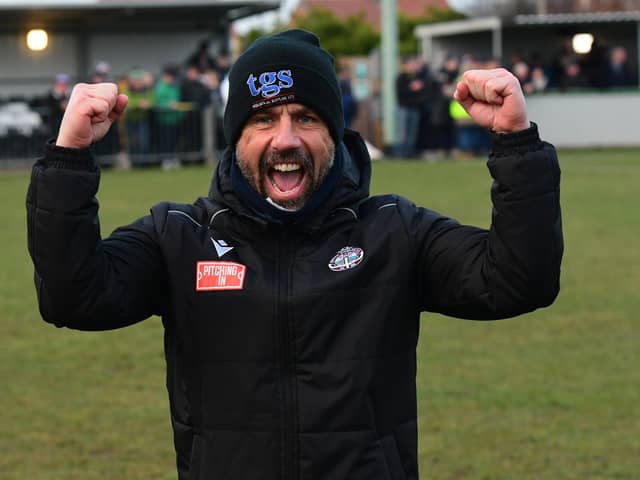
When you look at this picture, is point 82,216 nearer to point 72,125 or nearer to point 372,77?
point 72,125

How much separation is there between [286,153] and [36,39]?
29.2 metres

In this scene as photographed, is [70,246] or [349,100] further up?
[70,246]

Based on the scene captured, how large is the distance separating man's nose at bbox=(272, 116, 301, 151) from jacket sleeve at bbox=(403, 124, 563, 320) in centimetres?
36

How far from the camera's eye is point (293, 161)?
11.3 ft

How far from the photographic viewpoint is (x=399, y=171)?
2450 cm

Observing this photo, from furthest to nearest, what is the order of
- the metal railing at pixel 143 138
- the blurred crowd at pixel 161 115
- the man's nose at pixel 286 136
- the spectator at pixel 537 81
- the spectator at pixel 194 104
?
the spectator at pixel 537 81, the spectator at pixel 194 104, the metal railing at pixel 143 138, the blurred crowd at pixel 161 115, the man's nose at pixel 286 136

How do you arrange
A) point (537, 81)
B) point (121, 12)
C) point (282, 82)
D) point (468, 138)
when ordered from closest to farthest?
point (282, 82), point (468, 138), point (121, 12), point (537, 81)

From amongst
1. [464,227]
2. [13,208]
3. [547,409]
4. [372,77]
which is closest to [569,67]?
[372,77]

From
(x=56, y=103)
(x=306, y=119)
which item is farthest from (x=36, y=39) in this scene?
(x=306, y=119)

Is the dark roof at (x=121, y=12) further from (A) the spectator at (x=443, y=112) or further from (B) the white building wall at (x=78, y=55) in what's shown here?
(A) the spectator at (x=443, y=112)

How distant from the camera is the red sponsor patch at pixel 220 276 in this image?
137 inches

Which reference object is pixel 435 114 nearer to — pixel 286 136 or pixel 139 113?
pixel 139 113

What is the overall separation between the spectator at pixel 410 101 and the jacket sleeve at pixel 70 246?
25884mm

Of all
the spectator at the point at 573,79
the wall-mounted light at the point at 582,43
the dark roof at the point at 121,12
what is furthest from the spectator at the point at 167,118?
the wall-mounted light at the point at 582,43
